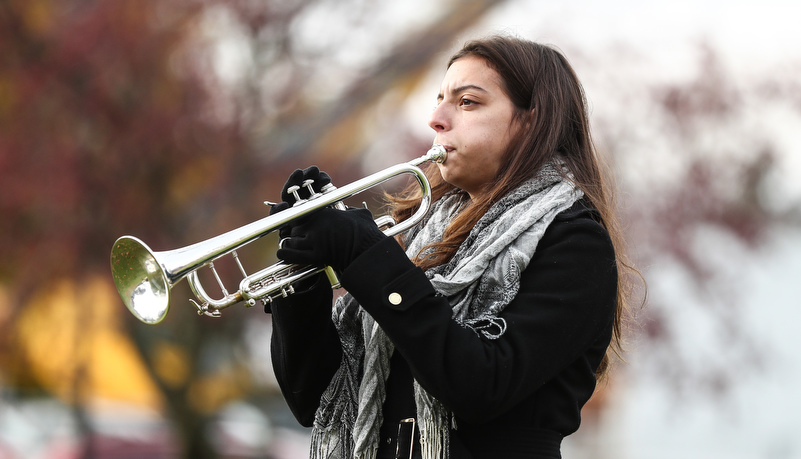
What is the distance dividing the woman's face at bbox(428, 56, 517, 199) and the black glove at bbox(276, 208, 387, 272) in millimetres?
334

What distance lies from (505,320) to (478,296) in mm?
131

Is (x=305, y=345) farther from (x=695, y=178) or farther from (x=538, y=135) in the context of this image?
(x=695, y=178)

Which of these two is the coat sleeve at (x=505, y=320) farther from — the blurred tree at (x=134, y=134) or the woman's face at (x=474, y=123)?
the blurred tree at (x=134, y=134)

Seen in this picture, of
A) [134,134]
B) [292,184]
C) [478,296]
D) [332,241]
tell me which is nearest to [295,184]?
[292,184]

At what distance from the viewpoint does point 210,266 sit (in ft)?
7.54

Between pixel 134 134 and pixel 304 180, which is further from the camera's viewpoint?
pixel 134 134

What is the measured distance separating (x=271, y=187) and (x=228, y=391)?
5.91 ft

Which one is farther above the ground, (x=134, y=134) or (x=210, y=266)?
(x=134, y=134)

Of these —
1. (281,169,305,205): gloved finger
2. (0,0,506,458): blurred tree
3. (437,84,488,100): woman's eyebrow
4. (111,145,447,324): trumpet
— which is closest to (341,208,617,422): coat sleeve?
(111,145,447,324): trumpet

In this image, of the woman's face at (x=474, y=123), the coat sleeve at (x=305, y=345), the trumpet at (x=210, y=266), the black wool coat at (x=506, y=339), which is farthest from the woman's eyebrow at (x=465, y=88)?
the coat sleeve at (x=305, y=345)

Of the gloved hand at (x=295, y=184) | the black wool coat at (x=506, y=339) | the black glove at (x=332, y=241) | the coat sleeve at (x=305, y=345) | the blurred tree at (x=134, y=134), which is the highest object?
the blurred tree at (x=134, y=134)

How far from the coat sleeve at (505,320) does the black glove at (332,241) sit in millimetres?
31

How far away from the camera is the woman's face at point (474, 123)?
7.68ft

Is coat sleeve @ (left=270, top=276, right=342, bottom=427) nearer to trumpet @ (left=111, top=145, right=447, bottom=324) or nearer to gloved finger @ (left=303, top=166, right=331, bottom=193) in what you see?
trumpet @ (left=111, top=145, right=447, bottom=324)
